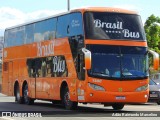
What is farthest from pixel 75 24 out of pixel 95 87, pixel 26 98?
pixel 26 98

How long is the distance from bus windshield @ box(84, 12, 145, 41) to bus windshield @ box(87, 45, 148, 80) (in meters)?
0.46

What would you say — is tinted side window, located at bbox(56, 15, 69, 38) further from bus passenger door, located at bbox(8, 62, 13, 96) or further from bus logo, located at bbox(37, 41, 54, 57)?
bus passenger door, located at bbox(8, 62, 13, 96)

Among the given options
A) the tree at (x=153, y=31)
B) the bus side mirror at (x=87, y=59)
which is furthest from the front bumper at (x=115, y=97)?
the tree at (x=153, y=31)

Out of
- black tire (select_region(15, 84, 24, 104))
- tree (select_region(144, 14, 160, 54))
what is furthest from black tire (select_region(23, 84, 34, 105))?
tree (select_region(144, 14, 160, 54))

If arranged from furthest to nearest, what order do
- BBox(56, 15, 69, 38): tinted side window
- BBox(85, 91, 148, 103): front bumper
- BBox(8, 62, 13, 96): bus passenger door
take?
BBox(8, 62, 13, 96): bus passenger door
BBox(56, 15, 69, 38): tinted side window
BBox(85, 91, 148, 103): front bumper

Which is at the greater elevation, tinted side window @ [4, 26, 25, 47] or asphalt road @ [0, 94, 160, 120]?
tinted side window @ [4, 26, 25, 47]

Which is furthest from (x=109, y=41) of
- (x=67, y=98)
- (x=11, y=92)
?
(x=11, y=92)

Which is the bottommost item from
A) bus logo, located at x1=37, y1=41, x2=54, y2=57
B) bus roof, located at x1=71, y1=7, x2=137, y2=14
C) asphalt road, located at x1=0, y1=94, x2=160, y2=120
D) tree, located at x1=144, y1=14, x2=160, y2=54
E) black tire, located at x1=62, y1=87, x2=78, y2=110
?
asphalt road, located at x1=0, y1=94, x2=160, y2=120

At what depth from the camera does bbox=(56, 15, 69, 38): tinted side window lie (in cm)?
2208

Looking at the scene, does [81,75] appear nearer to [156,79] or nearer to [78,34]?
[78,34]

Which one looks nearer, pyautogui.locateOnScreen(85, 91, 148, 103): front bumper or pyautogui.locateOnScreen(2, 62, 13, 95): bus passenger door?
pyautogui.locateOnScreen(85, 91, 148, 103): front bumper

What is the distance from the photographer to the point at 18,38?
28.5m

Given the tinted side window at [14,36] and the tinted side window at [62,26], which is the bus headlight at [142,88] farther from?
the tinted side window at [14,36]

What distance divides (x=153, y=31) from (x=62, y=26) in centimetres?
2843
